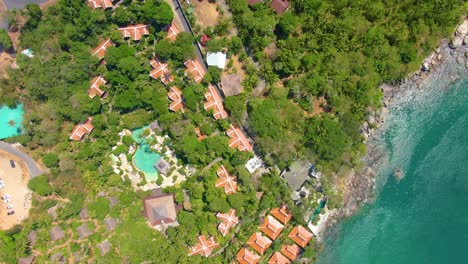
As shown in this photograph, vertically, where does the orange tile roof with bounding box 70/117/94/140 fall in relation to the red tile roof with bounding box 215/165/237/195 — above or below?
below

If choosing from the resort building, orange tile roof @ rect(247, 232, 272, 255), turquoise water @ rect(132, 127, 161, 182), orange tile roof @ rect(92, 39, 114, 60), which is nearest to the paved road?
turquoise water @ rect(132, 127, 161, 182)

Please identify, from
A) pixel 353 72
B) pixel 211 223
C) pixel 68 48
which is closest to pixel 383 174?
pixel 353 72

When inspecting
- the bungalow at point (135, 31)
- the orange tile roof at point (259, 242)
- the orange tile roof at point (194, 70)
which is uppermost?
the bungalow at point (135, 31)

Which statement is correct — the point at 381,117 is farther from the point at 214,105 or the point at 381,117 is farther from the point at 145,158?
the point at 145,158

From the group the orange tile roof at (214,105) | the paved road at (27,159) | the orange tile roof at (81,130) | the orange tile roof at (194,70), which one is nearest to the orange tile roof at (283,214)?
the orange tile roof at (214,105)

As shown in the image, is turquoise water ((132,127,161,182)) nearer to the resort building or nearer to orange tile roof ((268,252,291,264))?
the resort building

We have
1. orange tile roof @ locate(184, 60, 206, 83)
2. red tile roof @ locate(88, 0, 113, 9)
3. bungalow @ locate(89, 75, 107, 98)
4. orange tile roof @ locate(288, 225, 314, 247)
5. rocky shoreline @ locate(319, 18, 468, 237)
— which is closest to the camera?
red tile roof @ locate(88, 0, 113, 9)

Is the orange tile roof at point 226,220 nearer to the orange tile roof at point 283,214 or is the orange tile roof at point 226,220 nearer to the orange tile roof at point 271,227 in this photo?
the orange tile roof at point 271,227
